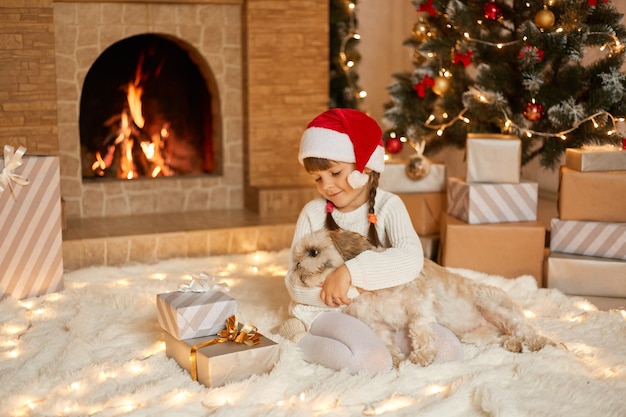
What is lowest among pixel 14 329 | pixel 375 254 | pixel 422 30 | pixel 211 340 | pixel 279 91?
pixel 14 329

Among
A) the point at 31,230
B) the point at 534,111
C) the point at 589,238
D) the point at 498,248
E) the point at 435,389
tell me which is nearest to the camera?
the point at 435,389

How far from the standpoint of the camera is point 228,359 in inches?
76.9

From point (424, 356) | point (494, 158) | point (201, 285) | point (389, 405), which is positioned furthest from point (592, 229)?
point (201, 285)

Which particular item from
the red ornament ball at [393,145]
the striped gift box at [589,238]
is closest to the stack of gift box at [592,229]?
the striped gift box at [589,238]

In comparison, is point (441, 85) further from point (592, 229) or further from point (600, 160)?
point (592, 229)

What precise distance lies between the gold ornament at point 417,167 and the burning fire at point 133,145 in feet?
4.62

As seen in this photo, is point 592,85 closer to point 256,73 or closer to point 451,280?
point 451,280

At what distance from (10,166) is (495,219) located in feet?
5.95

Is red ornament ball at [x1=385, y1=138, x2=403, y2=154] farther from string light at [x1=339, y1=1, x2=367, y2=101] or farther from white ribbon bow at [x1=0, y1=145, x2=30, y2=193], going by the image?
white ribbon bow at [x1=0, y1=145, x2=30, y2=193]

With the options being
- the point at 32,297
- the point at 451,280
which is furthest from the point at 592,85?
the point at 32,297

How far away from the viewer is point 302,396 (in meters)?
1.89

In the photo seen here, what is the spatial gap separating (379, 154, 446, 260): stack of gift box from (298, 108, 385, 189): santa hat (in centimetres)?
108

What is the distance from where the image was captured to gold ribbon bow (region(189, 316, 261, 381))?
2.00 metres

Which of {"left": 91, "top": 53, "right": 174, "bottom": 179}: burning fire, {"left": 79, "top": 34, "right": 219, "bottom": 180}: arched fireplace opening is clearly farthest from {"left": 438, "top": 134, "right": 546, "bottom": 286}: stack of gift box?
{"left": 91, "top": 53, "right": 174, "bottom": 179}: burning fire
